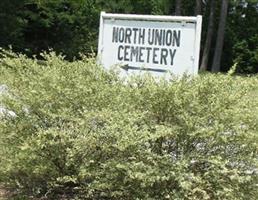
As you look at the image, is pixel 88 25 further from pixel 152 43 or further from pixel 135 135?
pixel 135 135

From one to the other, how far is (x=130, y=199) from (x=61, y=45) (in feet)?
92.3

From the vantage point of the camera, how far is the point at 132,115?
510cm

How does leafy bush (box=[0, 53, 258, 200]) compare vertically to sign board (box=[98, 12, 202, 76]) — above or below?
below

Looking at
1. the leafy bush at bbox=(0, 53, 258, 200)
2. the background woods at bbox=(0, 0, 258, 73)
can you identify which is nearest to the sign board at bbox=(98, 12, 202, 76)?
the leafy bush at bbox=(0, 53, 258, 200)

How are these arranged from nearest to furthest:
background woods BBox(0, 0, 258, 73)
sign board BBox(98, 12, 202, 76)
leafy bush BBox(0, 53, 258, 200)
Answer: leafy bush BBox(0, 53, 258, 200) < sign board BBox(98, 12, 202, 76) < background woods BBox(0, 0, 258, 73)

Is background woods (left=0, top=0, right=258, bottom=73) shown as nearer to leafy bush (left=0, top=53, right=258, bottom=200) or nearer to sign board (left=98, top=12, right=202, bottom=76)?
sign board (left=98, top=12, right=202, bottom=76)

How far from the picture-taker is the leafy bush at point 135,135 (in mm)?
4996

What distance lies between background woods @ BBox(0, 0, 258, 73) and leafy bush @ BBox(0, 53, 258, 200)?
20805 millimetres

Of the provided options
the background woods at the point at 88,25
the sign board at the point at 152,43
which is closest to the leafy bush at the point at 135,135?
the sign board at the point at 152,43

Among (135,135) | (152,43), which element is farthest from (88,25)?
(135,135)

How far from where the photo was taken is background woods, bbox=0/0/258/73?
30.2m

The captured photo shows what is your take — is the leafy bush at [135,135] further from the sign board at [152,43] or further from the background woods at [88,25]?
the background woods at [88,25]

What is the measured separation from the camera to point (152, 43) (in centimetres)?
718

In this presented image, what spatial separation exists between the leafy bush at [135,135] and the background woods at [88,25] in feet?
68.3
